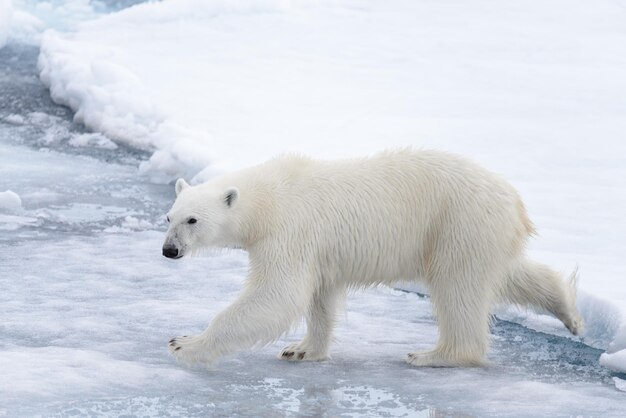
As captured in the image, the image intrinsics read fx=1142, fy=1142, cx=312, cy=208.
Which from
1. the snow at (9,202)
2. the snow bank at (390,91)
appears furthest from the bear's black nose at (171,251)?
the snow at (9,202)

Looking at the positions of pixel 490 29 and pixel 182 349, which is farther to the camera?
pixel 490 29

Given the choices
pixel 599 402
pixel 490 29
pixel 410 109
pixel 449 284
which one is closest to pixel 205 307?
pixel 449 284

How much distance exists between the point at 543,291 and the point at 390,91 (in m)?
4.94

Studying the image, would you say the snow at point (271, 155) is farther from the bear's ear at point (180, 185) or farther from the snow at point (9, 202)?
the bear's ear at point (180, 185)

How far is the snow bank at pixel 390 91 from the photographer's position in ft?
21.7

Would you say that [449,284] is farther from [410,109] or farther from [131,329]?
[410,109]

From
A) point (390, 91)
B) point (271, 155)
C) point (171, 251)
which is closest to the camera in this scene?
point (171, 251)

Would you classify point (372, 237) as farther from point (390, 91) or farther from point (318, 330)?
point (390, 91)

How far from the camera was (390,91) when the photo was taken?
929 cm

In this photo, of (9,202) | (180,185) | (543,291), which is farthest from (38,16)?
(543,291)

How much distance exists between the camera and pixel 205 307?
203 inches

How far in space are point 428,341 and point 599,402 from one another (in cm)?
98

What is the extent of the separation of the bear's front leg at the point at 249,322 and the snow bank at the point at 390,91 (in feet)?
4.05

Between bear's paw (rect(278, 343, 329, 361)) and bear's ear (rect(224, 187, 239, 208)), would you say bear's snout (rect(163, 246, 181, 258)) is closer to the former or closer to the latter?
bear's ear (rect(224, 187, 239, 208))
